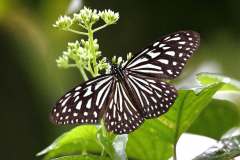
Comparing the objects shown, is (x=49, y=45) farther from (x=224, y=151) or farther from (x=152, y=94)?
(x=224, y=151)

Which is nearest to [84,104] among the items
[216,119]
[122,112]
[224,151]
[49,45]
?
[122,112]

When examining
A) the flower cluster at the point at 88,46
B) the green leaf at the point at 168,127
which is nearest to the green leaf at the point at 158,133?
the green leaf at the point at 168,127

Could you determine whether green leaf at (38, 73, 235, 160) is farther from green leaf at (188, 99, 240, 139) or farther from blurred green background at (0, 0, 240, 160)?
blurred green background at (0, 0, 240, 160)

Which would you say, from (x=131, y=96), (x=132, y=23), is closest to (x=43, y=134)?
(x=132, y=23)

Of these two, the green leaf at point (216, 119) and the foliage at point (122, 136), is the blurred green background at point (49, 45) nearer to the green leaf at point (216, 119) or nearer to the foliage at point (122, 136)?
the green leaf at point (216, 119)

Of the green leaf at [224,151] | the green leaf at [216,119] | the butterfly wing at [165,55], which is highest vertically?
the butterfly wing at [165,55]

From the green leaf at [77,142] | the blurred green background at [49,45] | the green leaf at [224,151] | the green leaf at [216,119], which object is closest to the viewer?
the green leaf at [224,151]

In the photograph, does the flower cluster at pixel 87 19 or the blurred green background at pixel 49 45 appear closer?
the flower cluster at pixel 87 19

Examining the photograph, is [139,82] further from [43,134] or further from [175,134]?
[43,134]
